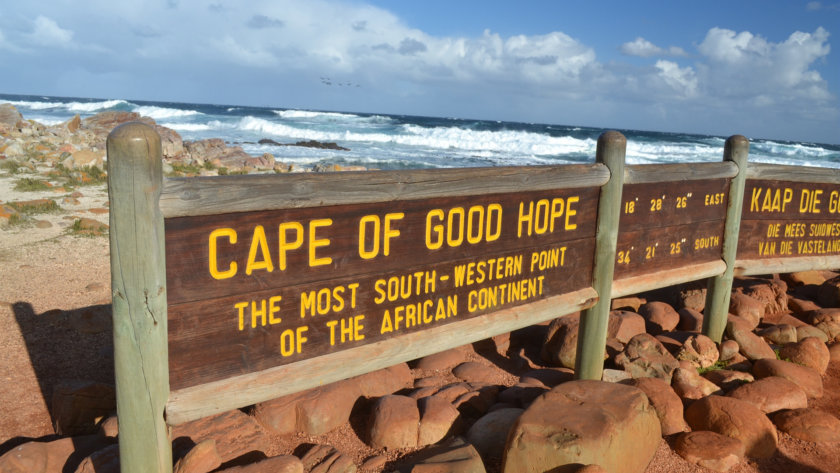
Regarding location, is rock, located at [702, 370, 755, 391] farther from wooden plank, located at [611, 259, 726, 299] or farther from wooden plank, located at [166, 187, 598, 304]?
wooden plank, located at [166, 187, 598, 304]

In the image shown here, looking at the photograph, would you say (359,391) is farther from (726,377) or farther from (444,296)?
(726,377)

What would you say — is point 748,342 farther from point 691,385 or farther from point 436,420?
point 436,420

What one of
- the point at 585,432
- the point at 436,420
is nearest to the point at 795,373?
the point at 585,432

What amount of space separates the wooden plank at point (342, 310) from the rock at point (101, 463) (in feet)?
2.14

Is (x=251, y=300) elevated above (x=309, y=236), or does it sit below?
below

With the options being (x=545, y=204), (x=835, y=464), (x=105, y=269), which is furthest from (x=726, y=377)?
(x=105, y=269)

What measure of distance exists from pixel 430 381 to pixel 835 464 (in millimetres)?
2156

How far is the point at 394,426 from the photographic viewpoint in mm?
3141

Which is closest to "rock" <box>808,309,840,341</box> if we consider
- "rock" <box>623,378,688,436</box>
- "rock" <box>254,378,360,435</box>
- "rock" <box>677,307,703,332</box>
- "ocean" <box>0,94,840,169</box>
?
"rock" <box>677,307,703,332</box>

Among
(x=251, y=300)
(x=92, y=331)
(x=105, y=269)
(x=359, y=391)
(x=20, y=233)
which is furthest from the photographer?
(x=20, y=233)

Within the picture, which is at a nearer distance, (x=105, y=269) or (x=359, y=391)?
(x=359, y=391)

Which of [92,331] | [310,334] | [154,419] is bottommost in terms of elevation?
[92,331]

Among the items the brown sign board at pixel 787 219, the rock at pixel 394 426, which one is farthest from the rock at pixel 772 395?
the rock at pixel 394 426

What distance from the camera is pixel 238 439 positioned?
9.71ft
